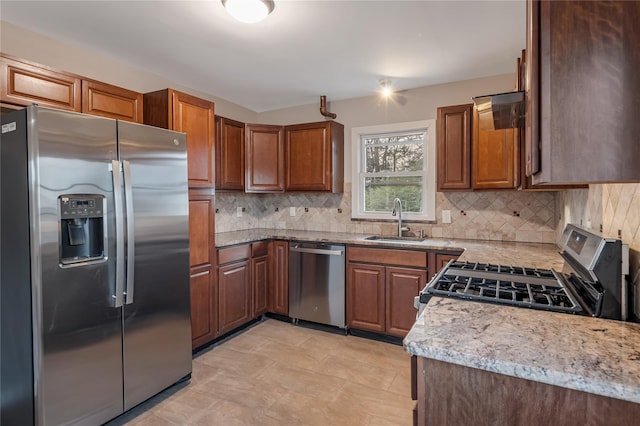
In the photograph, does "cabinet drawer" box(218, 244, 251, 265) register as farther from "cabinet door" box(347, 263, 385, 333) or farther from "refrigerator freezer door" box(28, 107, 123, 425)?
"refrigerator freezer door" box(28, 107, 123, 425)

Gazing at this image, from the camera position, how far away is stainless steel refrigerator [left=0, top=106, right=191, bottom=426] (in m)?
1.73

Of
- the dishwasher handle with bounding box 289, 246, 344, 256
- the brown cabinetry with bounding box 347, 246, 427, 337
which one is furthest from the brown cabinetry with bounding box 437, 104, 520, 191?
the dishwasher handle with bounding box 289, 246, 344, 256

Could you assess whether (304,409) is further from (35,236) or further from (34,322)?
(35,236)

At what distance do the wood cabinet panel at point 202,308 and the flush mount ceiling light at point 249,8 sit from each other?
6.31ft

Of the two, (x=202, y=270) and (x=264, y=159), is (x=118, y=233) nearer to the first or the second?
(x=202, y=270)

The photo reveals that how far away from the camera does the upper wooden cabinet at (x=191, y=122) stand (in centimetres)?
270

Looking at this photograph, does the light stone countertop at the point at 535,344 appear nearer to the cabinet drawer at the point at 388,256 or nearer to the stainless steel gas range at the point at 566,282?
the stainless steel gas range at the point at 566,282

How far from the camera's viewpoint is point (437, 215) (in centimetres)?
356

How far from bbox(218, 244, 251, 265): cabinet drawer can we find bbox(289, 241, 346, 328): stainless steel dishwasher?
18.4 inches

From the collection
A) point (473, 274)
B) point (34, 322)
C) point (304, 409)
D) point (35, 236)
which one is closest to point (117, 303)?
point (34, 322)

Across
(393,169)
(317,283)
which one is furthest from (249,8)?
(317,283)

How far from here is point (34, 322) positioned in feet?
5.65

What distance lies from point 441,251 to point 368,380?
1.20 meters

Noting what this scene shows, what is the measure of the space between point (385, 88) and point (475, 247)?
1.80 metres
